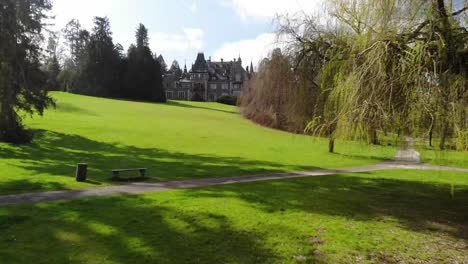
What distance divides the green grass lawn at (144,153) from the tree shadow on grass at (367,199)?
5.88 feet

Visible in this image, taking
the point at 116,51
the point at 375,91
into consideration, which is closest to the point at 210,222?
the point at 375,91

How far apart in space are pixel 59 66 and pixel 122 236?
303ft

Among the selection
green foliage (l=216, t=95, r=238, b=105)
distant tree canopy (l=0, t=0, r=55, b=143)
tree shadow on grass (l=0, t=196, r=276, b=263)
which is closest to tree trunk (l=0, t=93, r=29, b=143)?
distant tree canopy (l=0, t=0, r=55, b=143)

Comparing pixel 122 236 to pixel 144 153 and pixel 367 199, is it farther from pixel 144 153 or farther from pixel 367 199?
pixel 144 153

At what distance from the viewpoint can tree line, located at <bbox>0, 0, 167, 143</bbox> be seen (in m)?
20.6

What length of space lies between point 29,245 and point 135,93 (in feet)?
255

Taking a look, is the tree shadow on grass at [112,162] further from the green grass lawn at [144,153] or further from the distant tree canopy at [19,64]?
the distant tree canopy at [19,64]

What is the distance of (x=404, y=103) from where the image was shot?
8.85m

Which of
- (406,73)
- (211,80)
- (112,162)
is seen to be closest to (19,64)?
(112,162)

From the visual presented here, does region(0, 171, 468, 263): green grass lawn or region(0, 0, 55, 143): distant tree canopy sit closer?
region(0, 171, 468, 263): green grass lawn

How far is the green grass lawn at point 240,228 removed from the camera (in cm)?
755

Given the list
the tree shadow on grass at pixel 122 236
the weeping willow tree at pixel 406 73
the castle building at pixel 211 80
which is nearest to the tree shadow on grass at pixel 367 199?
the tree shadow on grass at pixel 122 236

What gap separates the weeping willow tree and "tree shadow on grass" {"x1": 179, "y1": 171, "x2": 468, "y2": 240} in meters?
2.91

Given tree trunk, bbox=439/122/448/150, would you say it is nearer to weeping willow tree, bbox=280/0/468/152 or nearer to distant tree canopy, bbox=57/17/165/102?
weeping willow tree, bbox=280/0/468/152
